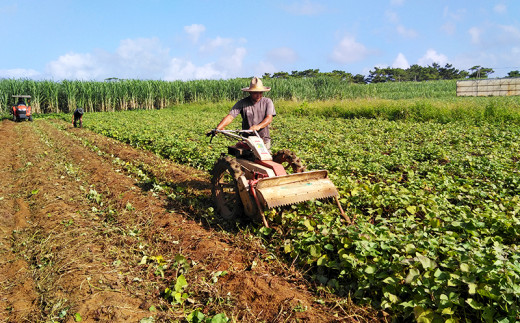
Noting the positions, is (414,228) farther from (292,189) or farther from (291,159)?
(291,159)

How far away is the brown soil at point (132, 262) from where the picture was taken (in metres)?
3.22

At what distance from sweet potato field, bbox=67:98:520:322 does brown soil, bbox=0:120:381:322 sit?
31cm

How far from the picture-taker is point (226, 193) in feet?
20.0

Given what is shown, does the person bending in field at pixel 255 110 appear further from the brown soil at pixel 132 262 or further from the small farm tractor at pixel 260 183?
the brown soil at pixel 132 262

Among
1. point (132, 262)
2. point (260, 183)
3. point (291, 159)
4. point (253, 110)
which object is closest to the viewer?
point (132, 262)

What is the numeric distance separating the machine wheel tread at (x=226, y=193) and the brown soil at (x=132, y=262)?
28cm

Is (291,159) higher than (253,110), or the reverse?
(253,110)

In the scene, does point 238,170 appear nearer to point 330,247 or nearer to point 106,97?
point 330,247

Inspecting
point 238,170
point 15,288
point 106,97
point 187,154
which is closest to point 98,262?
point 15,288

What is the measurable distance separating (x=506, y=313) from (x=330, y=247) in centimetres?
158

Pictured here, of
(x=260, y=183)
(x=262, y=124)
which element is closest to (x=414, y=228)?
(x=260, y=183)

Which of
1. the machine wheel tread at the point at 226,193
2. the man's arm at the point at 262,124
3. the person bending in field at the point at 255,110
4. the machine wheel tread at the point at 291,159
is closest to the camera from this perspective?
the machine wheel tread at the point at 226,193

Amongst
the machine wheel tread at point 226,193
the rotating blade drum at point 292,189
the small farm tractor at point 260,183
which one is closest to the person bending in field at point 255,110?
the small farm tractor at point 260,183

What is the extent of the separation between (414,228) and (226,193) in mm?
3032
